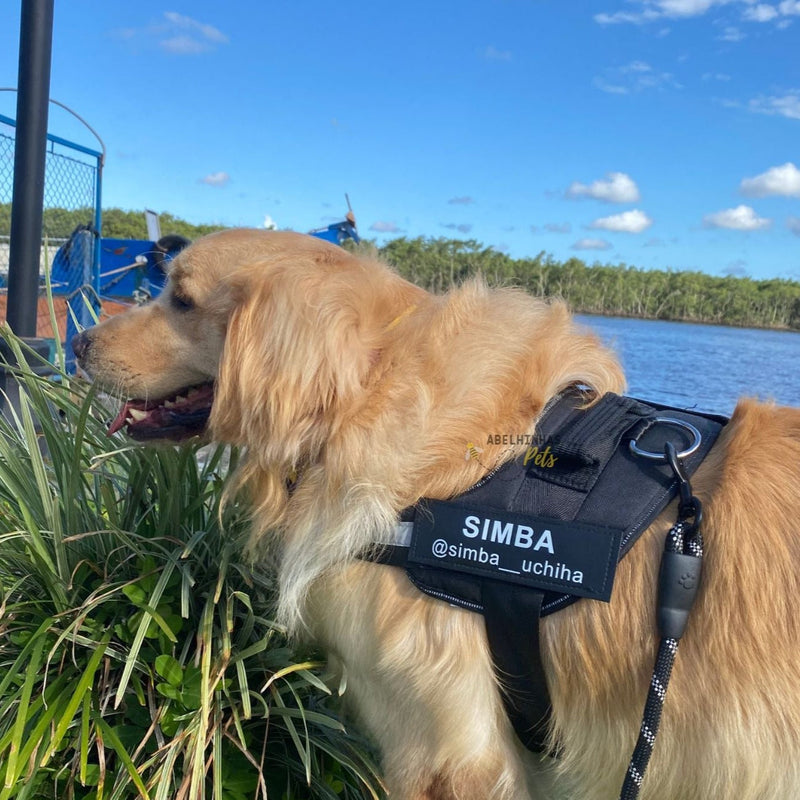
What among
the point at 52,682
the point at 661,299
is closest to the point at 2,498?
the point at 52,682

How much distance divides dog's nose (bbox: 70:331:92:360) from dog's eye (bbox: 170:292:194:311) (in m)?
0.34

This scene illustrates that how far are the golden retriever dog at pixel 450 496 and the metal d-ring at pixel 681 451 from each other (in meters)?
0.05

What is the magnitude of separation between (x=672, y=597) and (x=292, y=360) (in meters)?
1.06

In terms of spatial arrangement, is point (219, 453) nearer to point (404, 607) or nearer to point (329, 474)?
point (329, 474)

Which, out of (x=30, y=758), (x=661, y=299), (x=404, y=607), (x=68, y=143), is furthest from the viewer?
(x=661, y=299)

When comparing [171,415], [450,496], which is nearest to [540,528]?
[450,496]

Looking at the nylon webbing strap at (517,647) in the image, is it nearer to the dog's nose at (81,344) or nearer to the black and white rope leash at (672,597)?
the black and white rope leash at (672,597)

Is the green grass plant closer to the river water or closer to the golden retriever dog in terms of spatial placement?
the golden retriever dog

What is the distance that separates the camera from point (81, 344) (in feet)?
7.26

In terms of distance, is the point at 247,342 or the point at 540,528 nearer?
the point at 540,528

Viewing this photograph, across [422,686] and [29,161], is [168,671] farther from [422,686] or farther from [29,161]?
[29,161]

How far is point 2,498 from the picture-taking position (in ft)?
8.00

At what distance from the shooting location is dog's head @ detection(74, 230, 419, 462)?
68.7 inches

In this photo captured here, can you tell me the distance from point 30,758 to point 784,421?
7.43ft
